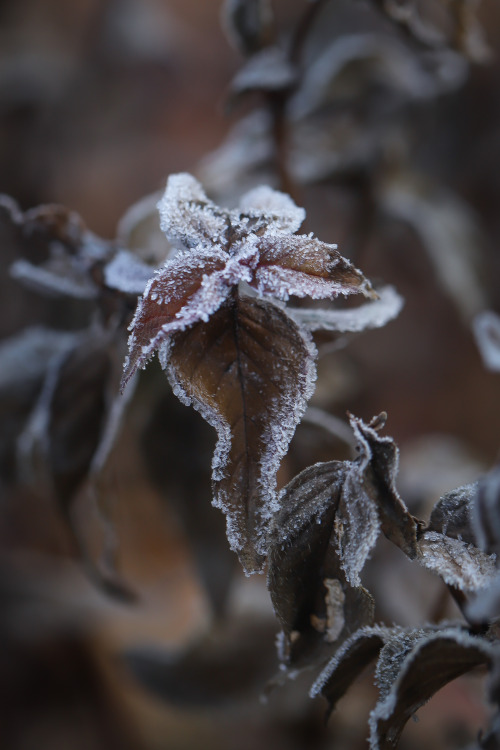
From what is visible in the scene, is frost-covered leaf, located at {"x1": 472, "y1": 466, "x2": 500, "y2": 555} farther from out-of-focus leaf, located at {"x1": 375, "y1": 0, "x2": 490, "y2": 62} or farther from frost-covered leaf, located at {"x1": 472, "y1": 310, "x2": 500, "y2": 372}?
out-of-focus leaf, located at {"x1": 375, "y1": 0, "x2": 490, "y2": 62}

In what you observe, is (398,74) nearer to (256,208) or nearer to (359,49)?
(359,49)

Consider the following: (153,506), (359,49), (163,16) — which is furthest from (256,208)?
(163,16)

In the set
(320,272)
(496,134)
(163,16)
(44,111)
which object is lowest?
(320,272)

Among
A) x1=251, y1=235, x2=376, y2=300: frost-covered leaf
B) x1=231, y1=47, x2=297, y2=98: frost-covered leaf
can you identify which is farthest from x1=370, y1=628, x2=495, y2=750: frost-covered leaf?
x1=231, y1=47, x2=297, y2=98: frost-covered leaf

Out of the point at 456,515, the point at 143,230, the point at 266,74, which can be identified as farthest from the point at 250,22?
the point at 456,515

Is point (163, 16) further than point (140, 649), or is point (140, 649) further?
point (163, 16)

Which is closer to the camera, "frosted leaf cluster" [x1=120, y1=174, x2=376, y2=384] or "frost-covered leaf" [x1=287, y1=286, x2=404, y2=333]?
"frosted leaf cluster" [x1=120, y1=174, x2=376, y2=384]

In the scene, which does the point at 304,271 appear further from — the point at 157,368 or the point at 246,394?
the point at 157,368
